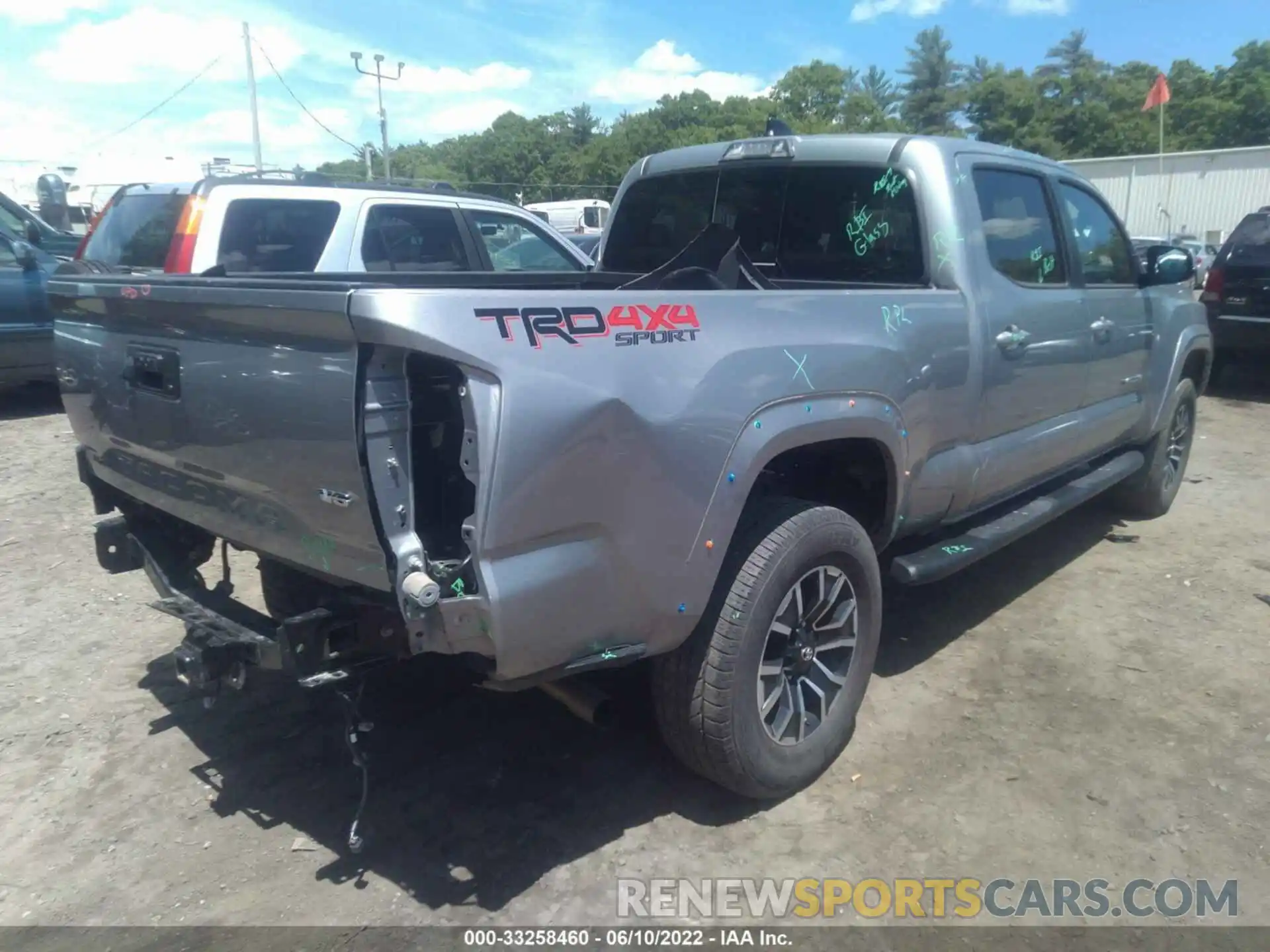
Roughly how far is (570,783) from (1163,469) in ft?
15.5

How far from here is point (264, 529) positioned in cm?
258

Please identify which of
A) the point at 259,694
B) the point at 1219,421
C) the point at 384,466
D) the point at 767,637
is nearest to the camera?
the point at 384,466

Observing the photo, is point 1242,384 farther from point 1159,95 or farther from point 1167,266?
point 1159,95

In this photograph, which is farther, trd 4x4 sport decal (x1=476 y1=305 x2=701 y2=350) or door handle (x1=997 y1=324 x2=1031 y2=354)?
door handle (x1=997 y1=324 x2=1031 y2=354)

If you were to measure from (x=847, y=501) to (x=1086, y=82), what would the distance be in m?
65.2

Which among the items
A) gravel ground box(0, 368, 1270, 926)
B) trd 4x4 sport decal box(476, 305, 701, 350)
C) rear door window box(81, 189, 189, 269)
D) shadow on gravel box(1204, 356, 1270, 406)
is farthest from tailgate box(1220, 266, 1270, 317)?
rear door window box(81, 189, 189, 269)

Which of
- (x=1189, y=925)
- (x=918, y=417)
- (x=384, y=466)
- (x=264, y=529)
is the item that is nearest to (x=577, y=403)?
(x=384, y=466)

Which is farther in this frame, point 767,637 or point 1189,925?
point 767,637

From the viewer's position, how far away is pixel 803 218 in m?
4.11

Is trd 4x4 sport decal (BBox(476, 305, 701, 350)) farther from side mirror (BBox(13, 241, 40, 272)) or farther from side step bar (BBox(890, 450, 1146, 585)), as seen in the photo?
side mirror (BBox(13, 241, 40, 272))

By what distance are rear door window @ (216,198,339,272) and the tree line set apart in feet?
111

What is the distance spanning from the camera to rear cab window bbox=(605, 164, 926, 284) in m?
3.83

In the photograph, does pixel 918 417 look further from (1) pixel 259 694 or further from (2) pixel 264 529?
(1) pixel 259 694

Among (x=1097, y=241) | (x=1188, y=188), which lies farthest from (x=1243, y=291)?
(x=1188, y=188)
